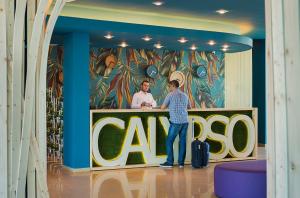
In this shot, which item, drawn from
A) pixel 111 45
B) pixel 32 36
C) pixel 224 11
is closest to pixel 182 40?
pixel 224 11

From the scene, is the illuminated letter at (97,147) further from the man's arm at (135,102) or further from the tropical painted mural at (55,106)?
the man's arm at (135,102)

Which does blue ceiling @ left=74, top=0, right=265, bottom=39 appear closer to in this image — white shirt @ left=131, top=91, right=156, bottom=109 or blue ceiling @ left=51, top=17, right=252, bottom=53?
blue ceiling @ left=51, top=17, right=252, bottom=53

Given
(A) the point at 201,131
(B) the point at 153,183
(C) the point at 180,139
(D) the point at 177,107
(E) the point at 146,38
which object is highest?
(E) the point at 146,38

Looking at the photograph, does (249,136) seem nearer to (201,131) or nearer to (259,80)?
(201,131)

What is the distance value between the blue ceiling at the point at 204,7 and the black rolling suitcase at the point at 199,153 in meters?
2.68

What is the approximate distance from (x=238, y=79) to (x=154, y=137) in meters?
5.59

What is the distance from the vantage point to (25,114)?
3.35 meters

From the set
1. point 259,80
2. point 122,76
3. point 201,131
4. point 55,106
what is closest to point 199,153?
point 201,131

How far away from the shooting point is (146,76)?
11891mm

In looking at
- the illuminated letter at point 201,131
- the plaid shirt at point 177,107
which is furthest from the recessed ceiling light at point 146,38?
the illuminated letter at point 201,131

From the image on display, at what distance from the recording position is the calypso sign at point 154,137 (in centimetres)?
847

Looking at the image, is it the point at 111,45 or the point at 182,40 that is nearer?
the point at 182,40

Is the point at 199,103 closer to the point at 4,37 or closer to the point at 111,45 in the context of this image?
the point at 111,45

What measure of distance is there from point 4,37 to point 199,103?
32.2 feet
